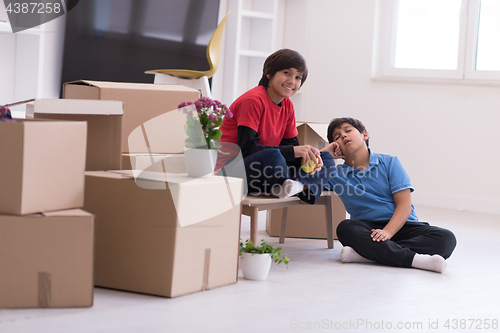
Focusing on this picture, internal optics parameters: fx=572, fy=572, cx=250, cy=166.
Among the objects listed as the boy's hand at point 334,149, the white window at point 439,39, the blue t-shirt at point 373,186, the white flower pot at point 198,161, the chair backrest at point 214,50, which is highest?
the white window at point 439,39

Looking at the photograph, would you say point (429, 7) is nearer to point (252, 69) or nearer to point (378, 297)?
point (252, 69)

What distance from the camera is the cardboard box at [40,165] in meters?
1.50

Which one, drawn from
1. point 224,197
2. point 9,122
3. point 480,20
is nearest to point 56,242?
point 9,122

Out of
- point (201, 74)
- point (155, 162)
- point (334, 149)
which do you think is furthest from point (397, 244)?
point (201, 74)

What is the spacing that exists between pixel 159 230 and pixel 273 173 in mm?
613

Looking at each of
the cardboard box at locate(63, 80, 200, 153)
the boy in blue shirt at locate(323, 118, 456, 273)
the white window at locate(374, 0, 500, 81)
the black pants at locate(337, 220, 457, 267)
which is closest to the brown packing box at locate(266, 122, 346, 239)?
the boy in blue shirt at locate(323, 118, 456, 273)

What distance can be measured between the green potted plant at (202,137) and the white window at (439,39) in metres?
2.84

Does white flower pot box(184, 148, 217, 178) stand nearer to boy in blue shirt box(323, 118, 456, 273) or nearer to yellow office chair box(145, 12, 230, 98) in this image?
boy in blue shirt box(323, 118, 456, 273)

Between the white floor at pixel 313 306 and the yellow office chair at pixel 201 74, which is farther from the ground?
the yellow office chair at pixel 201 74

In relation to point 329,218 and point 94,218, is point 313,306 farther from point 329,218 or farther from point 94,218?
point 329,218

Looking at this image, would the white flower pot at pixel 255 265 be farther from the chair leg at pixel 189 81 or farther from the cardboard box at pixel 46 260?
the chair leg at pixel 189 81

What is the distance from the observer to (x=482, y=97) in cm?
405

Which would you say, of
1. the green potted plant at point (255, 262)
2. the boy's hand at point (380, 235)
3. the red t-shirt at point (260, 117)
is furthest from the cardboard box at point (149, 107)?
the boy's hand at point (380, 235)

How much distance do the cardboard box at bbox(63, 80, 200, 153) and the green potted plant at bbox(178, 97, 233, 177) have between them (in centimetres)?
42
